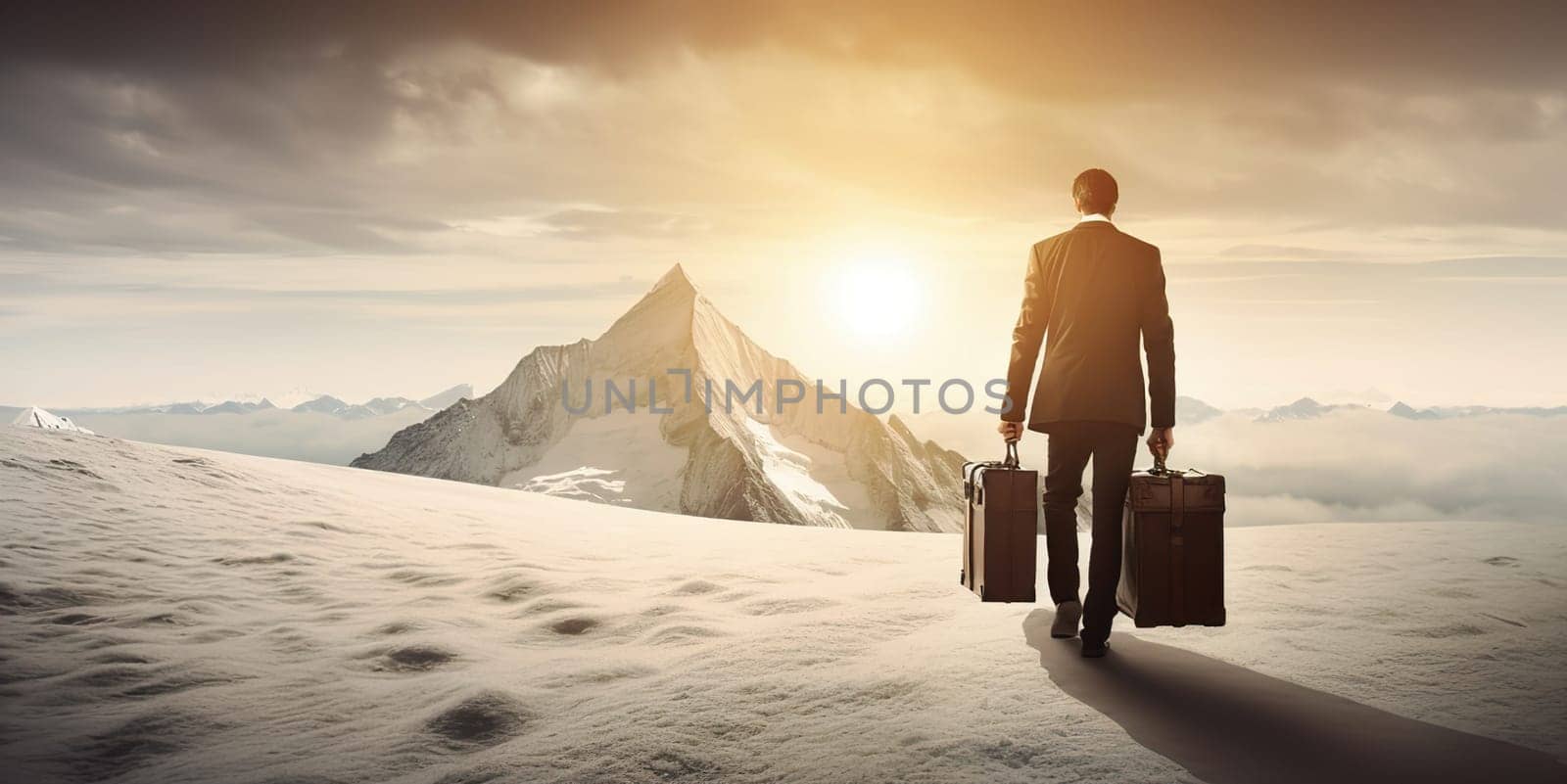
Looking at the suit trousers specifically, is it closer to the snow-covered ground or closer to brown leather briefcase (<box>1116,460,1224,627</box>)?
brown leather briefcase (<box>1116,460,1224,627</box>)

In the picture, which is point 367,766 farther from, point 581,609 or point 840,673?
point 581,609

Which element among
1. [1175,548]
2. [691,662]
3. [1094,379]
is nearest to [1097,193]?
[1094,379]

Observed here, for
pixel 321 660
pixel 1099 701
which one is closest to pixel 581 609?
pixel 321 660

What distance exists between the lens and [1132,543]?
17.3 feet

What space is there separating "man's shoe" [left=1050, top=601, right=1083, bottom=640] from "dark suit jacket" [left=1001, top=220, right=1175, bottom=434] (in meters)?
1.09

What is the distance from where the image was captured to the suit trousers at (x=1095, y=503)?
5.24 meters

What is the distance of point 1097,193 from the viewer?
571 cm

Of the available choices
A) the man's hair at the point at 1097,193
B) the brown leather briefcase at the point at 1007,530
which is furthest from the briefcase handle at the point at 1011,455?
the man's hair at the point at 1097,193

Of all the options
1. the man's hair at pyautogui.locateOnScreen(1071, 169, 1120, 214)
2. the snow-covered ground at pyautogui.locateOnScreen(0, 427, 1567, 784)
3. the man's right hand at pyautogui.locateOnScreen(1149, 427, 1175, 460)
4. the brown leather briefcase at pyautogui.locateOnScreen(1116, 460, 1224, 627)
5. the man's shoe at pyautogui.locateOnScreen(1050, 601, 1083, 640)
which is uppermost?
the man's hair at pyautogui.locateOnScreen(1071, 169, 1120, 214)

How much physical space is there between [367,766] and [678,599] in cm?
337

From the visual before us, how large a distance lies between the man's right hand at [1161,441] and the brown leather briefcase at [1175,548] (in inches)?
5.8

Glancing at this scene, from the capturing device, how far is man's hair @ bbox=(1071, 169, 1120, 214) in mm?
5699

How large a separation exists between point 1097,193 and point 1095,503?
1876 millimetres

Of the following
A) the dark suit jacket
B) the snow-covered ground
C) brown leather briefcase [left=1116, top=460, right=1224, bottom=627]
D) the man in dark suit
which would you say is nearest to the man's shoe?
the man in dark suit
